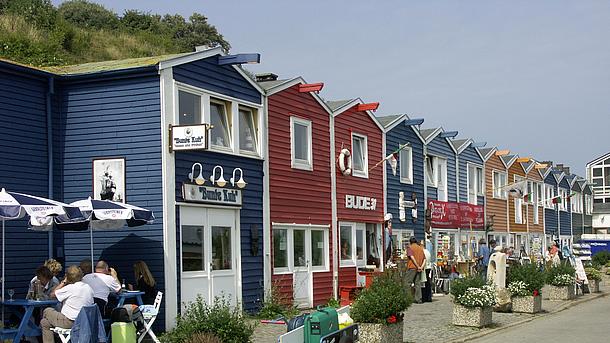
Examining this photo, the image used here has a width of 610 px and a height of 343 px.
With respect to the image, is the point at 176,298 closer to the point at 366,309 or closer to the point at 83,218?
the point at 83,218

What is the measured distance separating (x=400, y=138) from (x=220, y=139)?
35.7ft

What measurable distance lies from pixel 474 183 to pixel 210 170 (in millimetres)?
20220

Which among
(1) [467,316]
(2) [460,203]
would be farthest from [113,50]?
(1) [467,316]

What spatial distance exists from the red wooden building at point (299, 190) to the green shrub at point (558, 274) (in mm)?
6606

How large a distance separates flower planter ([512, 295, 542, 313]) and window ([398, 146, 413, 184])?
26.7 feet

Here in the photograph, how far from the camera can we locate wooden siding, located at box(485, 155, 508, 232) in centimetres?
3756

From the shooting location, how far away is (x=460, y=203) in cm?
3353

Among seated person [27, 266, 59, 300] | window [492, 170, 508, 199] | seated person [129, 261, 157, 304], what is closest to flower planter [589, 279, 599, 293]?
window [492, 170, 508, 199]

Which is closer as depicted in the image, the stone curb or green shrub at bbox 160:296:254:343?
green shrub at bbox 160:296:254:343

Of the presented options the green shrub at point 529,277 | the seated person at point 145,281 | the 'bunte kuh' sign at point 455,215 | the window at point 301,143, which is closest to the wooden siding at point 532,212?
the 'bunte kuh' sign at point 455,215

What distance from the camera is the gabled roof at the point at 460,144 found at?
3399 centimetres

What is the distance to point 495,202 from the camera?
3822cm

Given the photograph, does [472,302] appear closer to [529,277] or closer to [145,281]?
[529,277]

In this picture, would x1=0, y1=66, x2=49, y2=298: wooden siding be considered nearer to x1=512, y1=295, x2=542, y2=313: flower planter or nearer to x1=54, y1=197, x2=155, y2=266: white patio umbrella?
x1=54, y1=197, x2=155, y2=266: white patio umbrella
